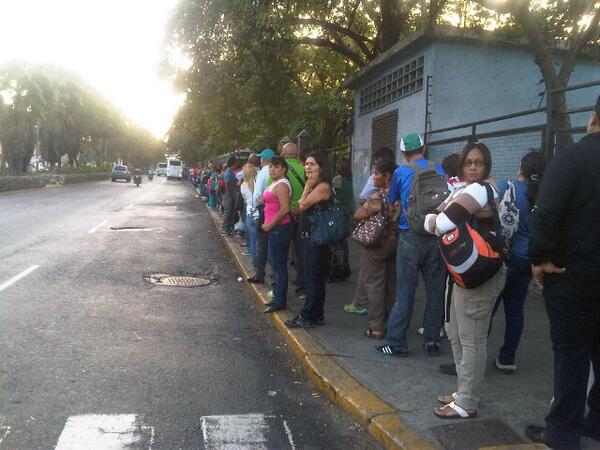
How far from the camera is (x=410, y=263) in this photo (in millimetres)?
4801

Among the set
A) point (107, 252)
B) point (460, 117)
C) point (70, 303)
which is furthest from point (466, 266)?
point (107, 252)

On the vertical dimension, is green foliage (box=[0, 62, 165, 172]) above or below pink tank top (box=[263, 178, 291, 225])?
above

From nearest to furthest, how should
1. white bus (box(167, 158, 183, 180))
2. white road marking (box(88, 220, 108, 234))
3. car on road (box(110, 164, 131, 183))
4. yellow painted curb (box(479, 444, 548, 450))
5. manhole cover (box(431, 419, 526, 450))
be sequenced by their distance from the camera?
yellow painted curb (box(479, 444, 548, 450))
manhole cover (box(431, 419, 526, 450))
white road marking (box(88, 220, 108, 234))
car on road (box(110, 164, 131, 183))
white bus (box(167, 158, 183, 180))

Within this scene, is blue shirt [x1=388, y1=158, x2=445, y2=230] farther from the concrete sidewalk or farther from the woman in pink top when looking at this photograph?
the woman in pink top

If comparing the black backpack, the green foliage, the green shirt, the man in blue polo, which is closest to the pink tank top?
the green shirt

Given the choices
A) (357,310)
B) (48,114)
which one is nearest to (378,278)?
(357,310)

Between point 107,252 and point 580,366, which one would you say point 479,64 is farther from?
point 580,366

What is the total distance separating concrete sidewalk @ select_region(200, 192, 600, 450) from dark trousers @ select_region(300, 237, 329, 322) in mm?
192

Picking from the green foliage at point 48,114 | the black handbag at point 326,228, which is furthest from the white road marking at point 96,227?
the green foliage at point 48,114

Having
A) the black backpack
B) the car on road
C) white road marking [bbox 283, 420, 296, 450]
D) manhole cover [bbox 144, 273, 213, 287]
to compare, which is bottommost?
white road marking [bbox 283, 420, 296, 450]

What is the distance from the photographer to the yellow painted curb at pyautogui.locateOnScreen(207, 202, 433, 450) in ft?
11.5

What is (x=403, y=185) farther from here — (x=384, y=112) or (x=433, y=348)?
(x=384, y=112)

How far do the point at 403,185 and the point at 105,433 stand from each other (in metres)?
2.94

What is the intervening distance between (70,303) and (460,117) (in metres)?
7.42
